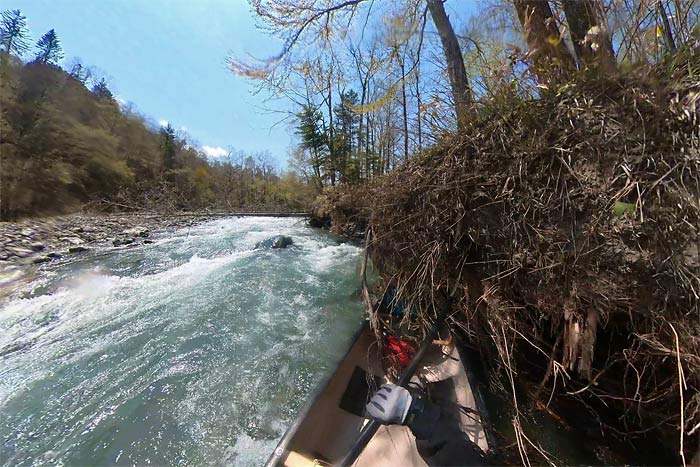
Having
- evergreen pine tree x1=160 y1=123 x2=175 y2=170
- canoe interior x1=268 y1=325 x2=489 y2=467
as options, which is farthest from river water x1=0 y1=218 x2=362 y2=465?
evergreen pine tree x1=160 y1=123 x2=175 y2=170

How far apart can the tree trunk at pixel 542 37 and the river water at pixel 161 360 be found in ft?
10.1

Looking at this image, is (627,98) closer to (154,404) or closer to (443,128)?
(443,128)

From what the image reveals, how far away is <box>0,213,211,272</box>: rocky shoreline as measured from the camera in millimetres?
5879

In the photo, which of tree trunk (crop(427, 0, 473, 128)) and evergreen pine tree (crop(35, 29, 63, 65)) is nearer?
tree trunk (crop(427, 0, 473, 128))

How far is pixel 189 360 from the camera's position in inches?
111

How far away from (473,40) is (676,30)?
13.2 feet

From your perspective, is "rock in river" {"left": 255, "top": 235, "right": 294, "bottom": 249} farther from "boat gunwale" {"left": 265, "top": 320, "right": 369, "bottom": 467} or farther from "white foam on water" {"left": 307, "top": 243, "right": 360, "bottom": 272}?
"boat gunwale" {"left": 265, "top": 320, "right": 369, "bottom": 467}

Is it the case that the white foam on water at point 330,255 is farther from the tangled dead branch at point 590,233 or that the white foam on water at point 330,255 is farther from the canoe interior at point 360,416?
the tangled dead branch at point 590,233

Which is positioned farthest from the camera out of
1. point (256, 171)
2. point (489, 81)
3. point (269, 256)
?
point (256, 171)

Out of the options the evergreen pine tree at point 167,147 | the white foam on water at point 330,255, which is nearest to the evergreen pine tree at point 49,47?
the evergreen pine tree at point 167,147

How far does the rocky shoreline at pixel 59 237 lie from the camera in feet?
19.3

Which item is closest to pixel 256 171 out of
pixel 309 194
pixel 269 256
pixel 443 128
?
pixel 309 194

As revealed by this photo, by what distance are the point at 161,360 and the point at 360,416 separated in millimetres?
2221

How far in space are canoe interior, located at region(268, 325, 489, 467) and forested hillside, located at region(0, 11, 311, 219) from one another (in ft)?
43.1
